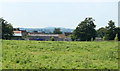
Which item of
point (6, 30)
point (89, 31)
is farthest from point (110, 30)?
point (6, 30)

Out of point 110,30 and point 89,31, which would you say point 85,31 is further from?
point 110,30

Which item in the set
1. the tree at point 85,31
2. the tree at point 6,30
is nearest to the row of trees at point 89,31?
the tree at point 85,31

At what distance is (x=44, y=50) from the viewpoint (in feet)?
45.8

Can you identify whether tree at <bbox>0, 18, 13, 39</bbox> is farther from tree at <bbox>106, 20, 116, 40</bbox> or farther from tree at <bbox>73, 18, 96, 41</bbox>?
tree at <bbox>106, 20, 116, 40</bbox>

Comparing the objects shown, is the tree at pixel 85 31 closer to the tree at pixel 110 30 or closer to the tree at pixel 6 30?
the tree at pixel 110 30

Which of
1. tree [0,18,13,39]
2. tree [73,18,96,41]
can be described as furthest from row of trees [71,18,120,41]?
tree [0,18,13,39]

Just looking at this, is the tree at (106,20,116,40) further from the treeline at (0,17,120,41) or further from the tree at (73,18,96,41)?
the tree at (73,18,96,41)

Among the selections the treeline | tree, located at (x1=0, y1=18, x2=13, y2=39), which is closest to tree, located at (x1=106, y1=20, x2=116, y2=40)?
the treeline

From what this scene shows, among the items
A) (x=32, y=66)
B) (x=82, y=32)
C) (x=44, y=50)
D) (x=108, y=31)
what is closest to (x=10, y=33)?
(x=82, y=32)

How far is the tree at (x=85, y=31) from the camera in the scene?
59000mm

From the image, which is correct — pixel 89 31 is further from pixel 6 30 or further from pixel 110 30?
pixel 6 30

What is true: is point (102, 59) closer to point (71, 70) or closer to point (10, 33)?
point (71, 70)

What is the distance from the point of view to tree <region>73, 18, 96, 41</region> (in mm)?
59000

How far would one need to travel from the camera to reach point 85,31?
59.6 metres
